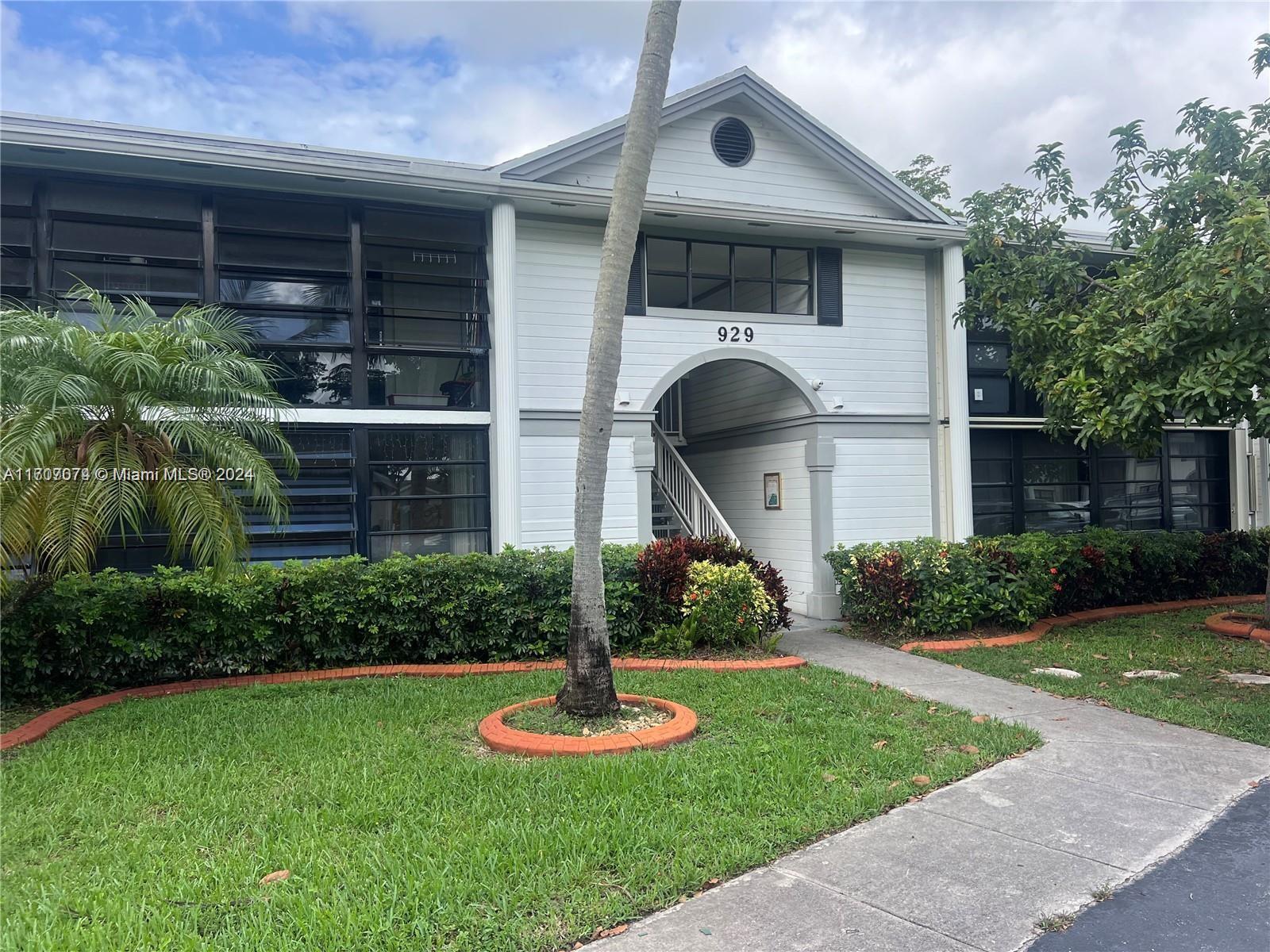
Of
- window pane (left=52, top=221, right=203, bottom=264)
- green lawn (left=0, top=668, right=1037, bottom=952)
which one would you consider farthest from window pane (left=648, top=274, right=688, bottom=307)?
green lawn (left=0, top=668, right=1037, bottom=952)

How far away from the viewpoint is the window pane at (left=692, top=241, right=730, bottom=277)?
471 inches

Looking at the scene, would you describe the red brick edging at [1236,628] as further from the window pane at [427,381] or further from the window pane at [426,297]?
the window pane at [426,297]

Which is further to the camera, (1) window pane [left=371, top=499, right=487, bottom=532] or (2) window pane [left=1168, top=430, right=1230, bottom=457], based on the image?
(2) window pane [left=1168, top=430, right=1230, bottom=457]

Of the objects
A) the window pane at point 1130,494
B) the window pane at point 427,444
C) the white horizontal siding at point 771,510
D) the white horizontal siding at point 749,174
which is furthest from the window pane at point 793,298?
the window pane at point 1130,494

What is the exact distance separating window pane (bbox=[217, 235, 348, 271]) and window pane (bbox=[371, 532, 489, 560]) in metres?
3.14

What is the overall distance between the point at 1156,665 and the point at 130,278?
37.1ft

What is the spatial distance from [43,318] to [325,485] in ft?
13.5

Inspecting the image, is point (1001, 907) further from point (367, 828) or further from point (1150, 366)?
point (1150, 366)

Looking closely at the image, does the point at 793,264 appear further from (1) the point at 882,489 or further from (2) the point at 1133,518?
(2) the point at 1133,518

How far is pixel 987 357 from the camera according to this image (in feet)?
42.0

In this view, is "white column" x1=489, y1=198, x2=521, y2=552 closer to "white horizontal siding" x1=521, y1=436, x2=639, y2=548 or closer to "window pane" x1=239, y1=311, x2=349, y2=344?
"white horizontal siding" x1=521, y1=436, x2=639, y2=548

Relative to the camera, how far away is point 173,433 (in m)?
6.05

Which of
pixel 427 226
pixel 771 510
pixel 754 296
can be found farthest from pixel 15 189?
pixel 771 510

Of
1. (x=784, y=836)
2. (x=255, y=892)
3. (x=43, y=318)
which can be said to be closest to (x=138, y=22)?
(x=43, y=318)
